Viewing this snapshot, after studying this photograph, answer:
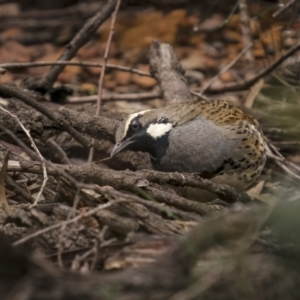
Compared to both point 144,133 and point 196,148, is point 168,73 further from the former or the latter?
point 196,148

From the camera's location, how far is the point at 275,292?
3230 millimetres

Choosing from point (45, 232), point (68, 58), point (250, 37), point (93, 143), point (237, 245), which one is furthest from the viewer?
point (250, 37)

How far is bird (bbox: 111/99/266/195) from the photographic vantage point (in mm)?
5352

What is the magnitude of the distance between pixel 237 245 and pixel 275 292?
28 cm

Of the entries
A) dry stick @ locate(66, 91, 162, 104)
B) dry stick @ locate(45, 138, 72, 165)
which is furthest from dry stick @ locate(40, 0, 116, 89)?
dry stick @ locate(45, 138, 72, 165)

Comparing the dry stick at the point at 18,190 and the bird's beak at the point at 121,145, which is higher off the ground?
the bird's beak at the point at 121,145

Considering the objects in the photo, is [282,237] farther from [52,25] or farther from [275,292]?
[52,25]

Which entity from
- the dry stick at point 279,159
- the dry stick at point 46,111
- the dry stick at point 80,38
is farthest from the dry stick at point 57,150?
the dry stick at point 279,159

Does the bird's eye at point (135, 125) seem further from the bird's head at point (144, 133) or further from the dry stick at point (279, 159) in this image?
the dry stick at point (279, 159)

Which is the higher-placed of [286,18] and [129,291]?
[286,18]

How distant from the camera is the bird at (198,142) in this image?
211 inches

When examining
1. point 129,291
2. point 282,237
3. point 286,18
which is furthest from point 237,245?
point 286,18

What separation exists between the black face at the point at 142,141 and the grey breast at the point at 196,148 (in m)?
0.05

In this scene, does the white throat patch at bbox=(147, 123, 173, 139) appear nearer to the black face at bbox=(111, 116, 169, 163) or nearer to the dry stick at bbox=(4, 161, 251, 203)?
the black face at bbox=(111, 116, 169, 163)
